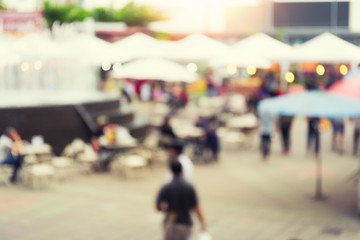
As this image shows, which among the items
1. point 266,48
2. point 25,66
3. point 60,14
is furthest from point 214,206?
point 60,14

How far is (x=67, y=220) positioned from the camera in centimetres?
1080

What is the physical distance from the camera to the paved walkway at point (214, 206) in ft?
33.1

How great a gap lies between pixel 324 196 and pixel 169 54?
902 cm

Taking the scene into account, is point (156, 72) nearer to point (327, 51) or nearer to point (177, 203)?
point (327, 51)

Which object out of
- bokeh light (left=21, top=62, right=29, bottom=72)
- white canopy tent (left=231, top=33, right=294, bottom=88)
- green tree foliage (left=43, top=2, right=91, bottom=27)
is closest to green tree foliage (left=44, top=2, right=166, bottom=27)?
green tree foliage (left=43, top=2, right=91, bottom=27)

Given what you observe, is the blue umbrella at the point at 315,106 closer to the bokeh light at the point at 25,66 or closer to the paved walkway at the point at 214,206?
the paved walkway at the point at 214,206

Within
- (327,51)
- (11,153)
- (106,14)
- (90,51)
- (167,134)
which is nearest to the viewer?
(11,153)

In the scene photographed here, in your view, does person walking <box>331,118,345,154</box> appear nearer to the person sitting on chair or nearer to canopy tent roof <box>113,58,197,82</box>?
canopy tent roof <box>113,58,197,82</box>

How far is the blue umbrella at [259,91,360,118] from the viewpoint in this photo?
36.0 ft

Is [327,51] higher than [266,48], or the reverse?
[327,51]

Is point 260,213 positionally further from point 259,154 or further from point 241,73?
point 241,73

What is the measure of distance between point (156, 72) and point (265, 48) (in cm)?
395

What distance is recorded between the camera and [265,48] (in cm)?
1898

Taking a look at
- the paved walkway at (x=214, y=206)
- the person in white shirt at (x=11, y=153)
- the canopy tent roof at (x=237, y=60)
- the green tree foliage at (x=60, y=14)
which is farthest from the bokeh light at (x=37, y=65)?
the person in white shirt at (x=11, y=153)
